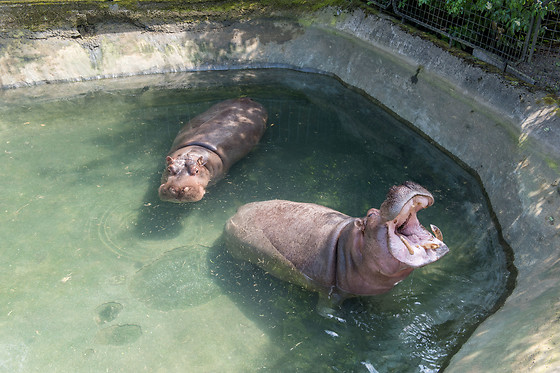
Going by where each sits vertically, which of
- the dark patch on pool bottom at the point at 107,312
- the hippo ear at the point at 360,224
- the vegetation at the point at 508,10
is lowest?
the dark patch on pool bottom at the point at 107,312

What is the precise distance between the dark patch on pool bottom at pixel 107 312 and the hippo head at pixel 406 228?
112 inches

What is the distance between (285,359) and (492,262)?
9.03ft

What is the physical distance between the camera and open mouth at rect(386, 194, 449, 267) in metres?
4.25

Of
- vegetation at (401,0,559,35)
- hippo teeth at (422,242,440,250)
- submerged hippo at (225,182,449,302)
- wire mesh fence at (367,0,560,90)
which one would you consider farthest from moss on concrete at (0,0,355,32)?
hippo teeth at (422,242,440,250)

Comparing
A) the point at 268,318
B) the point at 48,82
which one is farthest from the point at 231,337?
the point at 48,82

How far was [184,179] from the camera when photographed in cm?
663

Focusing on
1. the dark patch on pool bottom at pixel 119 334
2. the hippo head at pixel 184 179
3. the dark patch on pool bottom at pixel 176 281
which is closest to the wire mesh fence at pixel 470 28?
the hippo head at pixel 184 179

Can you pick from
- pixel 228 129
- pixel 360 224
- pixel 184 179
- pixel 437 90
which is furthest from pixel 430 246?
pixel 437 90

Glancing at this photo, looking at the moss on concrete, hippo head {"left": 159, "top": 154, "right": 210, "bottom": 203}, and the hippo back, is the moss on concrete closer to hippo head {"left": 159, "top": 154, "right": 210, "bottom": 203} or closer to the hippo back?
the hippo back

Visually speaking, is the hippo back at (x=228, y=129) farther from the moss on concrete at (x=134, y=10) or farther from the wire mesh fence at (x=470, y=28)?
the wire mesh fence at (x=470, y=28)

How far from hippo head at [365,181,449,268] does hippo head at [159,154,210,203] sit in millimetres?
2837

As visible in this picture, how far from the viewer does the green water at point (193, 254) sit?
15.8 feet

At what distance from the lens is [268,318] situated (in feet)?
16.9

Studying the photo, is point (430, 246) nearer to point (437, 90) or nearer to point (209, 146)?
point (209, 146)
